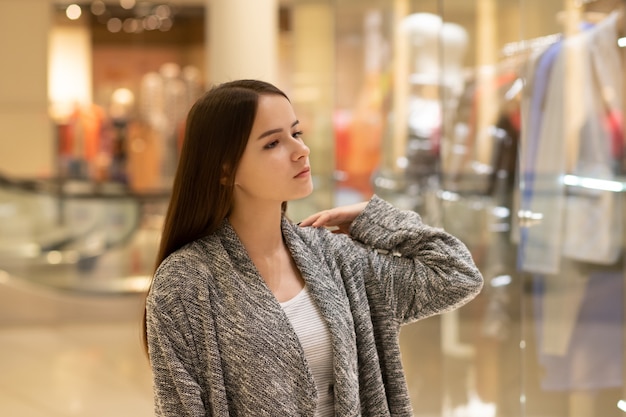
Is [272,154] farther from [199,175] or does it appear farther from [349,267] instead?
[349,267]

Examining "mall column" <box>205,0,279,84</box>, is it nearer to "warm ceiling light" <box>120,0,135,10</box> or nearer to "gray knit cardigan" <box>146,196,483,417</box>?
"gray knit cardigan" <box>146,196,483,417</box>

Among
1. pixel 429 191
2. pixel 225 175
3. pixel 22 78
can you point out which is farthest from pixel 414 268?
pixel 22 78

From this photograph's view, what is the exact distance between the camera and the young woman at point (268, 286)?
5.90 feet

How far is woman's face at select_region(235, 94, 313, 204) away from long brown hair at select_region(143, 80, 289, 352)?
0.8 inches

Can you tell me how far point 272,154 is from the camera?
6.19 ft

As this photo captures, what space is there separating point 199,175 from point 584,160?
232 centimetres

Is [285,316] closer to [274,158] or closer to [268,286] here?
[268,286]

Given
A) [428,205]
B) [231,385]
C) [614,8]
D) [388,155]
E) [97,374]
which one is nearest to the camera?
[231,385]

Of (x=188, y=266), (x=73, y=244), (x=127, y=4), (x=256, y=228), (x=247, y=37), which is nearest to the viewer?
(x=188, y=266)

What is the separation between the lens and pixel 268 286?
190 cm

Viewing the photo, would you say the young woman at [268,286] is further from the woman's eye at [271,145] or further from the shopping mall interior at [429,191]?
the shopping mall interior at [429,191]

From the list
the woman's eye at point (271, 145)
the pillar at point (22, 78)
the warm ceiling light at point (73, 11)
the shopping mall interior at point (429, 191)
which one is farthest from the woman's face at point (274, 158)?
the warm ceiling light at point (73, 11)

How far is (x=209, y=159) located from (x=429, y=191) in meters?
3.07

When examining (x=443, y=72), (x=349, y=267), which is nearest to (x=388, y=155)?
(x=443, y=72)
